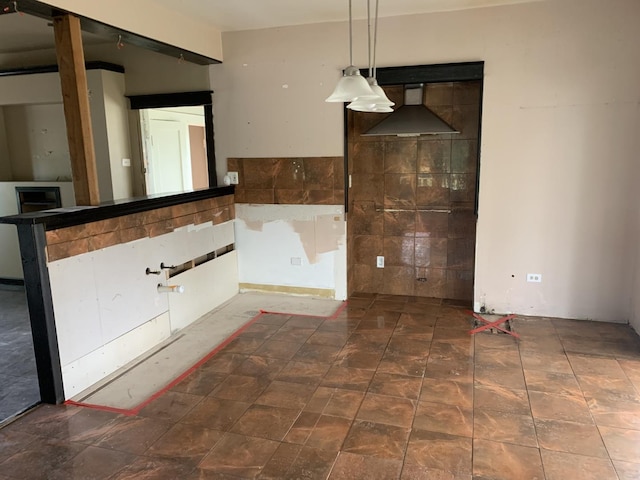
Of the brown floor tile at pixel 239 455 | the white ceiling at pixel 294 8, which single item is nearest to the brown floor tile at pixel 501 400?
the brown floor tile at pixel 239 455

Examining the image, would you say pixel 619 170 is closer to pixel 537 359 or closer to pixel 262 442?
pixel 537 359

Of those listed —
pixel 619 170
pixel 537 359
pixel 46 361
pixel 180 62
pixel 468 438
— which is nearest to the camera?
pixel 468 438

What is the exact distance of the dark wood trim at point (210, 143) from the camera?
189 inches

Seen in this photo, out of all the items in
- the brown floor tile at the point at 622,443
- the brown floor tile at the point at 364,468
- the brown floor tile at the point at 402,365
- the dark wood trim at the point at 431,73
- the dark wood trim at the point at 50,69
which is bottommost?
the brown floor tile at the point at 364,468

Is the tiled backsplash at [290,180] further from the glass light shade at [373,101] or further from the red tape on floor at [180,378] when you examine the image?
the glass light shade at [373,101]

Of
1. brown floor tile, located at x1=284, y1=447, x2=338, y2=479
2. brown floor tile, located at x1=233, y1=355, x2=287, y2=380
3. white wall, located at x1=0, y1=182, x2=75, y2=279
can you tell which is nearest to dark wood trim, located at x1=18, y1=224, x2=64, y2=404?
brown floor tile, located at x1=233, y1=355, x2=287, y2=380

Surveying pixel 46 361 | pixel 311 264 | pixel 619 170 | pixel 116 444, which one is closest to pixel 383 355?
pixel 311 264

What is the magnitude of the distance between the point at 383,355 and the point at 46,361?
86.0 inches

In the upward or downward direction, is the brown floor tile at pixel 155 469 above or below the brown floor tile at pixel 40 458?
below

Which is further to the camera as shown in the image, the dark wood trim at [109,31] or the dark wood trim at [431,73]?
the dark wood trim at [431,73]

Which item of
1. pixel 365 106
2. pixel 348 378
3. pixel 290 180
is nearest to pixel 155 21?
pixel 290 180

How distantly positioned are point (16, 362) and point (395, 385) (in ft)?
8.88

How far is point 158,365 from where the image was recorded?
3395 millimetres

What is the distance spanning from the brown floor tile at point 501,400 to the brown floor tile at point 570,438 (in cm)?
15
